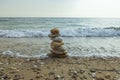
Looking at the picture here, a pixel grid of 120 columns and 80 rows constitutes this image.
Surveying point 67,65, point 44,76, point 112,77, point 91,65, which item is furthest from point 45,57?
point 112,77

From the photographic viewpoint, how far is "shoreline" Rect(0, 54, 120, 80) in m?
4.20

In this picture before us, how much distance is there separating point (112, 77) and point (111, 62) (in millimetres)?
1335

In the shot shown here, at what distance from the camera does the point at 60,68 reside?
16.0ft

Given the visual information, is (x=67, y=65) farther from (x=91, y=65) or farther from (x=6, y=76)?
(x=6, y=76)

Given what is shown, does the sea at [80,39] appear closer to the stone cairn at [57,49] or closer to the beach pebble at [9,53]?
the beach pebble at [9,53]

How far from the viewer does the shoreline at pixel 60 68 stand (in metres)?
4.20

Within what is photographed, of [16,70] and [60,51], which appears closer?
[16,70]

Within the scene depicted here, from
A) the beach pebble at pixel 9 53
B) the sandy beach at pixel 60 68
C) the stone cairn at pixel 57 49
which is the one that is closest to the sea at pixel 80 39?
the beach pebble at pixel 9 53

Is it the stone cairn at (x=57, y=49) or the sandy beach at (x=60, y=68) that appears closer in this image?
the sandy beach at (x=60, y=68)

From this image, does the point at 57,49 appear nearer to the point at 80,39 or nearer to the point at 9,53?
the point at 9,53

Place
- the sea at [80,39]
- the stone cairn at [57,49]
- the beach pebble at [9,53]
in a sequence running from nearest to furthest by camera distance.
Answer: the stone cairn at [57,49] → the beach pebble at [9,53] → the sea at [80,39]

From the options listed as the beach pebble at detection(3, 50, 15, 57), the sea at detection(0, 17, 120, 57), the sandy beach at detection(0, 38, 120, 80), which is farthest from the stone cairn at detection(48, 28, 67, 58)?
the beach pebble at detection(3, 50, 15, 57)

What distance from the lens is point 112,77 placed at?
420 centimetres

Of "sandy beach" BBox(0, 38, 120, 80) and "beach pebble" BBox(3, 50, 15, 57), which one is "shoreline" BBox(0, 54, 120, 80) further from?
"beach pebble" BBox(3, 50, 15, 57)
